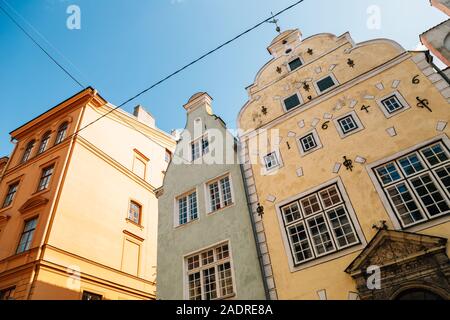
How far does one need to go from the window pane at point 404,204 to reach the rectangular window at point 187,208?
7975 mm

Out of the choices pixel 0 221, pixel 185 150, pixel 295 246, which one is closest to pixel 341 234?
pixel 295 246

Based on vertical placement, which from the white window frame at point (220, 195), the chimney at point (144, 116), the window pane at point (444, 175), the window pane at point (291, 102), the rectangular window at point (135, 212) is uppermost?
the chimney at point (144, 116)

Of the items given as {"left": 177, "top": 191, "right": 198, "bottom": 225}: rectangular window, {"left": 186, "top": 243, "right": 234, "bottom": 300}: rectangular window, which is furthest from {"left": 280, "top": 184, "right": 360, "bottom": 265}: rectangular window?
{"left": 177, "top": 191, "right": 198, "bottom": 225}: rectangular window

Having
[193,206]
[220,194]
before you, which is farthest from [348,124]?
[193,206]

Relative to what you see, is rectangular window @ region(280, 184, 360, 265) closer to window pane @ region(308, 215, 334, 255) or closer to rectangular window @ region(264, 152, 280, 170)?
window pane @ region(308, 215, 334, 255)

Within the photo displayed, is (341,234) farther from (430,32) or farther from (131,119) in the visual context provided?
(131,119)

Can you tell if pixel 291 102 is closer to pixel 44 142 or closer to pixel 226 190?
pixel 226 190

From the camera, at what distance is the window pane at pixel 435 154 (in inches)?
350

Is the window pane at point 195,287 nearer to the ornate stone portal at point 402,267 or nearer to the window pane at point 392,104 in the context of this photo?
the ornate stone portal at point 402,267

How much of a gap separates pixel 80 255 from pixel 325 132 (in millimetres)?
14935

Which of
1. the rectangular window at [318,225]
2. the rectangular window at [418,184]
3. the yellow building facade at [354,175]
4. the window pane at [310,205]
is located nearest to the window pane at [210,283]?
the yellow building facade at [354,175]

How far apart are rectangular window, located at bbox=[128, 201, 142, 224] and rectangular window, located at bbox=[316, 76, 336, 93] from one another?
16.1 meters

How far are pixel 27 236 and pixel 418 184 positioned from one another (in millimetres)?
20035
